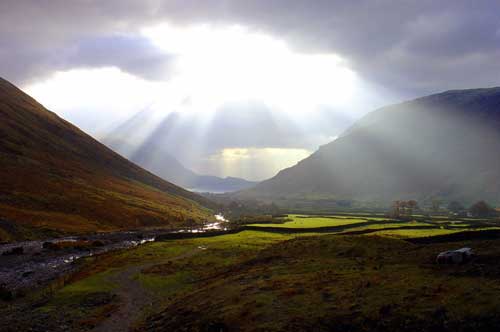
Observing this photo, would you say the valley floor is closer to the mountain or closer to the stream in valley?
the stream in valley

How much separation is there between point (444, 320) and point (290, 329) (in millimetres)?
9418

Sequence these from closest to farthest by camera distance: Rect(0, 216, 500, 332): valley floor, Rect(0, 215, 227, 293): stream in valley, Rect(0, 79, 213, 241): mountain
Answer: Rect(0, 216, 500, 332): valley floor < Rect(0, 215, 227, 293): stream in valley < Rect(0, 79, 213, 241): mountain

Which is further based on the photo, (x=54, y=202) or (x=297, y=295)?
(x=54, y=202)

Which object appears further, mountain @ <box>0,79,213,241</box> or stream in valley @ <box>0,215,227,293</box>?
mountain @ <box>0,79,213,241</box>

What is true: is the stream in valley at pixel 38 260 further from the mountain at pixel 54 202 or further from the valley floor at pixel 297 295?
the mountain at pixel 54 202

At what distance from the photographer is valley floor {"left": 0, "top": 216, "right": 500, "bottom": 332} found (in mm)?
24297

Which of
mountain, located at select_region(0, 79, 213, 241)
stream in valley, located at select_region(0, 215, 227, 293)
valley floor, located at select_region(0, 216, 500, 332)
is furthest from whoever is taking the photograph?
mountain, located at select_region(0, 79, 213, 241)

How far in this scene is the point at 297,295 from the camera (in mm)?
31797

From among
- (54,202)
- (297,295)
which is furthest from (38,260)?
(54,202)

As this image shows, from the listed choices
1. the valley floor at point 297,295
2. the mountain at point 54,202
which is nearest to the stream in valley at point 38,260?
the valley floor at point 297,295

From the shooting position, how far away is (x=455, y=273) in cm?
3103

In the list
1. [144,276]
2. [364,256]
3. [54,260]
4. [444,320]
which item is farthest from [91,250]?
[444,320]

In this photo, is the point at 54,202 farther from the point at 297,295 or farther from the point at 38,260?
the point at 297,295

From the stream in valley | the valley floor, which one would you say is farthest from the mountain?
the valley floor
